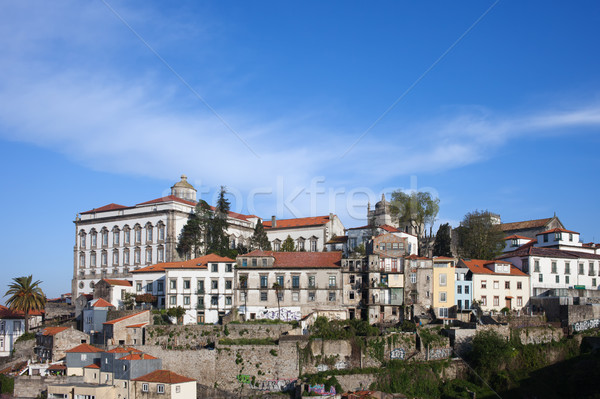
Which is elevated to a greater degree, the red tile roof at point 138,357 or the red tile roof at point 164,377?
the red tile roof at point 138,357

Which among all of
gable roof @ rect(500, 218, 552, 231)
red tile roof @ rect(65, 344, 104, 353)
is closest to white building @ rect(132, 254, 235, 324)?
red tile roof @ rect(65, 344, 104, 353)

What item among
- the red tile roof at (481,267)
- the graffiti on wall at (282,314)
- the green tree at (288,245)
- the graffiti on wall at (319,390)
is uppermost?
the green tree at (288,245)

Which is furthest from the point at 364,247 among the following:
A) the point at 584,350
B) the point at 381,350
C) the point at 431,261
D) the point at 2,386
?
the point at 2,386

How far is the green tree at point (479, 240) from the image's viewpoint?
253 feet

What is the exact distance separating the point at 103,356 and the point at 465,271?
36.6 m

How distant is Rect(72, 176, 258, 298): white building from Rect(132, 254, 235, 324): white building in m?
20.4

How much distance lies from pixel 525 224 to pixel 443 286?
108 ft

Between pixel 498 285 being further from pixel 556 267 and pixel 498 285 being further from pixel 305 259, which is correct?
pixel 305 259

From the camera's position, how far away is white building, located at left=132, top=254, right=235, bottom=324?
65.0m

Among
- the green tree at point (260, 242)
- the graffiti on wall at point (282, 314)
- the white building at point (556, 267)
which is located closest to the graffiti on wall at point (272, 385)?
the graffiti on wall at point (282, 314)

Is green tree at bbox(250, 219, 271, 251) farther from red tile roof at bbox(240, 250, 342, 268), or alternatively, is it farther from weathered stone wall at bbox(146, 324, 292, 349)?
weathered stone wall at bbox(146, 324, 292, 349)

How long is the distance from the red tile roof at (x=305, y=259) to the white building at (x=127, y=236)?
2505 cm

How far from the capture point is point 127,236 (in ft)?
300

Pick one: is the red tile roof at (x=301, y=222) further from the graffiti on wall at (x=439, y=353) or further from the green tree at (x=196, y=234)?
the graffiti on wall at (x=439, y=353)
